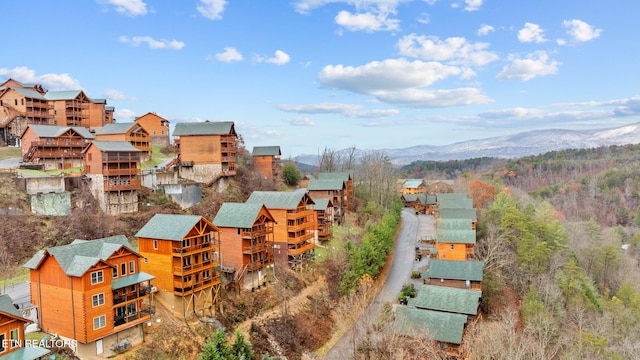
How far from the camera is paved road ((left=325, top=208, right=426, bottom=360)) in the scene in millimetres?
36969

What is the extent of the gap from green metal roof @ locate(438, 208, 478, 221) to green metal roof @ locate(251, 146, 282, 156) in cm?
3146

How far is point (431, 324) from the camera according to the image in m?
37.0

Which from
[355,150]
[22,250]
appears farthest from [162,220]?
[355,150]

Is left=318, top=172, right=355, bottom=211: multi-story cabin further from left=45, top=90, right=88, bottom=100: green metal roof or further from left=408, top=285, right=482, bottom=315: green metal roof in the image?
left=45, top=90, right=88, bottom=100: green metal roof

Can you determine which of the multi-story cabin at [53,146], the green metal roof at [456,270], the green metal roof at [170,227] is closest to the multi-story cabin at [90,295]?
the green metal roof at [170,227]

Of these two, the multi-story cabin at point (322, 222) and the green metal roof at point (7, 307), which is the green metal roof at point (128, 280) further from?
the multi-story cabin at point (322, 222)

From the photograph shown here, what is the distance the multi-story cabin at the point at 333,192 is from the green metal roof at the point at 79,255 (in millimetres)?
41094

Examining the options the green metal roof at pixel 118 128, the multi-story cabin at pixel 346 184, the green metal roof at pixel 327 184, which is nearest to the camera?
the green metal roof at pixel 118 128

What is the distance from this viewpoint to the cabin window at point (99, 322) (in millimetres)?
28394

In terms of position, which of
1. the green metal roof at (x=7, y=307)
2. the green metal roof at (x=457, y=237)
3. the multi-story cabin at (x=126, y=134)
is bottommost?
the green metal roof at (x=457, y=237)

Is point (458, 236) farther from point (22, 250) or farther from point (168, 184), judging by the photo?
point (22, 250)

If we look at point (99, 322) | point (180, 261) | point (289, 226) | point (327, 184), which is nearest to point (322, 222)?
point (289, 226)

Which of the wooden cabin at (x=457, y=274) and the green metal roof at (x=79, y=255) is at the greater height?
the green metal roof at (x=79, y=255)

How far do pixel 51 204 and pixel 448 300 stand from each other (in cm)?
4283
